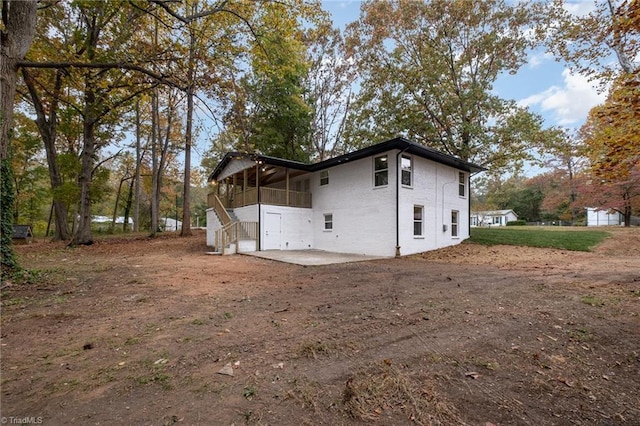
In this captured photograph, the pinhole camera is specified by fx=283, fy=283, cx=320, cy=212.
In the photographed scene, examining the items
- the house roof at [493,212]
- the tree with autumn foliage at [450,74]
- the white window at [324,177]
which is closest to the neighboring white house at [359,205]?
the white window at [324,177]

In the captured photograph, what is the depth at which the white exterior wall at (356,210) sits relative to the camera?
12.8m

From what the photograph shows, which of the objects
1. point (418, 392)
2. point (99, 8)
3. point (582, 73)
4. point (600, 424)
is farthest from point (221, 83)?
point (582, 73)

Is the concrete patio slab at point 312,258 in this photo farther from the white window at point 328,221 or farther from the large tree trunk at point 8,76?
the large tree trunk at point 8,76

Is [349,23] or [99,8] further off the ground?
[349,23]

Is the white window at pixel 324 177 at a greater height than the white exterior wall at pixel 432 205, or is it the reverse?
the white window at pixel 324 177

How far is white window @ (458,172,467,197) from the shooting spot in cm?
1646

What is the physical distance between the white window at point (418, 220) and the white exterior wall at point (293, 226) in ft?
19.5

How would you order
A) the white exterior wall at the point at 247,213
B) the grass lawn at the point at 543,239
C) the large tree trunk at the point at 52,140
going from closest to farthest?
the grass lawn at the point at 543,239, the large tree trunk at the point at 52,140, the white exterior wall at the point at 247,213

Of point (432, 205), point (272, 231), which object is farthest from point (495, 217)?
point (272, 231)

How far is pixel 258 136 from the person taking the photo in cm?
2114

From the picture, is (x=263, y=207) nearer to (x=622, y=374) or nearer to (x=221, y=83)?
(x=221, y=83)

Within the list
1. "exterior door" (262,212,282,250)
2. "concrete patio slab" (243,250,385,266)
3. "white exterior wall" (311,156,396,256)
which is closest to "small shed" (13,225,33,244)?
"exterior door" (262,212,282,250)

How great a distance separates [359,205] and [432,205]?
12.3 ft

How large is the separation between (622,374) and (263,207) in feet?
44.9
